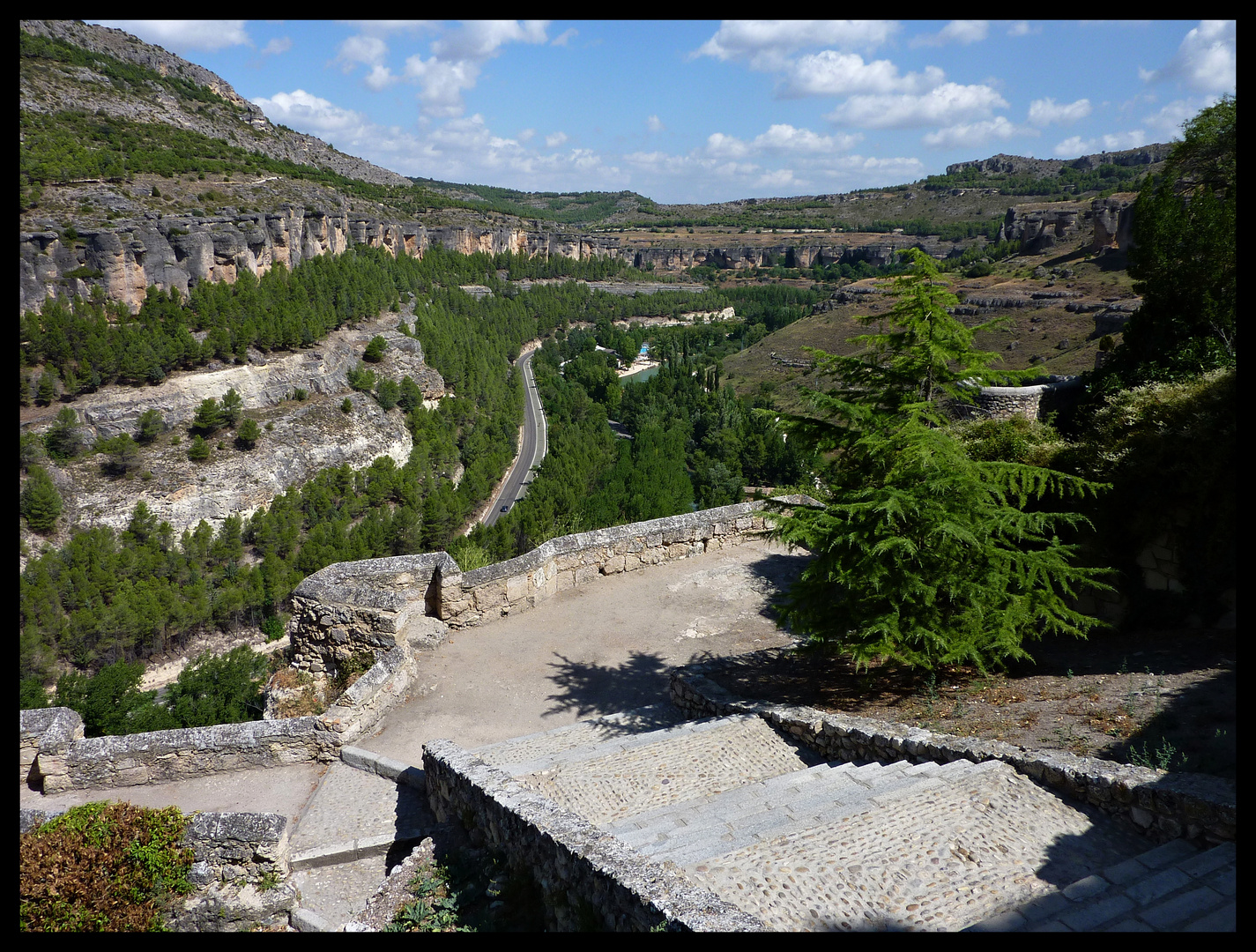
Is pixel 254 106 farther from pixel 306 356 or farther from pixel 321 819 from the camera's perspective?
pixel 321 819

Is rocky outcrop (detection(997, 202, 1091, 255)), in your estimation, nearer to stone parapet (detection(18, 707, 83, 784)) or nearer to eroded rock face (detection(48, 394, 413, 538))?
eroded rock face (detection(48, 394, 413, 538))

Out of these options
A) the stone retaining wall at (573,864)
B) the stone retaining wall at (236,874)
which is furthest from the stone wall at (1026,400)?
the stone retaining wall at (236,874)

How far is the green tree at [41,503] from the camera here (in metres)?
34.1

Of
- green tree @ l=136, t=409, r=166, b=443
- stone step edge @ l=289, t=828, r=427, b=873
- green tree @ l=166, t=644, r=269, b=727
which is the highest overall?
green tree @ l=136, t=409, r=166, b=443

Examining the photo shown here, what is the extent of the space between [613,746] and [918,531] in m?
3.78

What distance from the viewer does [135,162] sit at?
60531mm

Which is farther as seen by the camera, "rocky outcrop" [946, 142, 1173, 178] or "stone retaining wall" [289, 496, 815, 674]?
"rocky outcrop" [946, 142, 1173, 178]

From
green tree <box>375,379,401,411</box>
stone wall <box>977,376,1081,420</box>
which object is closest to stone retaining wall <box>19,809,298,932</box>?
stone wall <box>977,376,1081,420</box>

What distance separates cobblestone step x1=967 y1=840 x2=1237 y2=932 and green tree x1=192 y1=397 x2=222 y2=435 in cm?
4674

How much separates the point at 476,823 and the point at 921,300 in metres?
6.77

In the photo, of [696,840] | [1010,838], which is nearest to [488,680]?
[696,840]

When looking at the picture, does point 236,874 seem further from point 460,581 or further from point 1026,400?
point 1026,400

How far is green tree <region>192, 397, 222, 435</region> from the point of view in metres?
42.5

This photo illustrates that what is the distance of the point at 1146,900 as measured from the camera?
3865 mm
